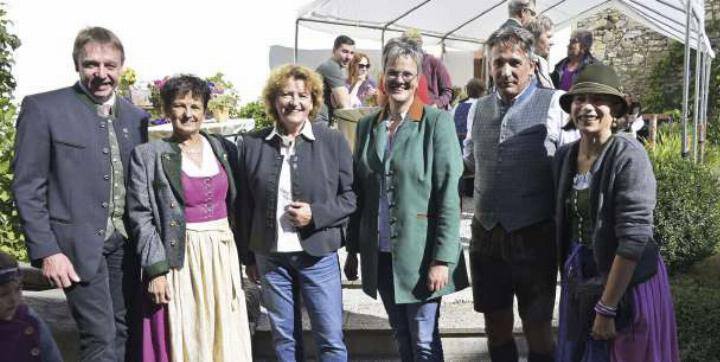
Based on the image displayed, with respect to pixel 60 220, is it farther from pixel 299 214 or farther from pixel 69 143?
pixel 299 214

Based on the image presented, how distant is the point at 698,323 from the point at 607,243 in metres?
1.81

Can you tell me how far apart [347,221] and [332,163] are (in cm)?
27

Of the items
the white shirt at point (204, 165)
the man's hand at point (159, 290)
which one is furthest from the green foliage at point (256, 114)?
the man's hand at point (159, 290)

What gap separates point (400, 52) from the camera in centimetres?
358

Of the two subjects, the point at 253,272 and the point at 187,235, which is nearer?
the point at 187,235

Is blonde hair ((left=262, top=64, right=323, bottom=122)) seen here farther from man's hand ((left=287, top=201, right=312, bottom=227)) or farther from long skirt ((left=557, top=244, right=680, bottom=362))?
long skirt ((left=557, top=244, right=680, bottom=362))

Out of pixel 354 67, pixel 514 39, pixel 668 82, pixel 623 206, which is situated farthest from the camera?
pixel 668 82

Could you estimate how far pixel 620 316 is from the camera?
10.4ft

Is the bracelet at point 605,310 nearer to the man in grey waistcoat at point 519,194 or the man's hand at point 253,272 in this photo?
the man in grey waistcoat at point 519,194

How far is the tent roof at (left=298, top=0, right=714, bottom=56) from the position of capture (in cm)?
1030

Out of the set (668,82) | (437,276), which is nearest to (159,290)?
(437,276)

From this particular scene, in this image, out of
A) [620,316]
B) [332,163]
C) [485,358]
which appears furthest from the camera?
[485,358]

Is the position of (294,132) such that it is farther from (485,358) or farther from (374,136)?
(485,358)

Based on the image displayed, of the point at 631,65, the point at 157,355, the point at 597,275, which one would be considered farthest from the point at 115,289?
the point at 631,65
